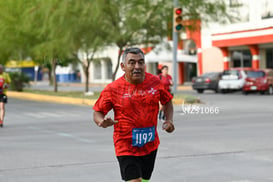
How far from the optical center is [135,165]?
5.04 m

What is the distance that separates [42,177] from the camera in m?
7.96

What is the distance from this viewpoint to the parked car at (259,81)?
31.4m

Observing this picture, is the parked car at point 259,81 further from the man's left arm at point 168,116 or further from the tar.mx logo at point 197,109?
the man's left arm at point 168,116

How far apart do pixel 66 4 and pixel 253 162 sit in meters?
19.1

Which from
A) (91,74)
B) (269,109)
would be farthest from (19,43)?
(91,74)

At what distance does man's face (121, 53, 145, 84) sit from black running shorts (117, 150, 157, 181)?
2.20 feet

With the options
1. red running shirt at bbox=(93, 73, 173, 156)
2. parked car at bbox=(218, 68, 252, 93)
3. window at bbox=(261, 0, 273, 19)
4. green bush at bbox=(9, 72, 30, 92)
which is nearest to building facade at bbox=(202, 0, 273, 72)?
window at bbox=(261, 0, 273, 19)

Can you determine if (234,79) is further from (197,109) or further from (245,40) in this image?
(197,109)

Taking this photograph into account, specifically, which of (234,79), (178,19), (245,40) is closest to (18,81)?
(234,79)

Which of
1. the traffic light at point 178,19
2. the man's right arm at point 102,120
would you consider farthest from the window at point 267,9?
the man's right arm at point 102,120

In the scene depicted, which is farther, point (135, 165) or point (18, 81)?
point (18, 81)

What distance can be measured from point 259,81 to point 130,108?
27.3m

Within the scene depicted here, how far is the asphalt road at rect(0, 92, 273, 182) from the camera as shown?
7984 mm

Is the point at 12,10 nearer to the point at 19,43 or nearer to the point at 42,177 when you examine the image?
the point at 19,43
